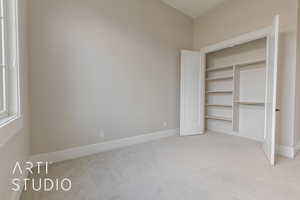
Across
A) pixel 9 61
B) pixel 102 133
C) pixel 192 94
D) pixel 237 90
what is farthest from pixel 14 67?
pixel 237 90

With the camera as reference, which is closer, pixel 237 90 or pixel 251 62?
pixel 251 62

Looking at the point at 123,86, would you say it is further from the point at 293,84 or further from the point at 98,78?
the point at 293,84

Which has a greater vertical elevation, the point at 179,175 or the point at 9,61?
the point at 9,61

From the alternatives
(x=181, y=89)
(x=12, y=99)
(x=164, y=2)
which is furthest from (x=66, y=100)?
(x=164, y=2)

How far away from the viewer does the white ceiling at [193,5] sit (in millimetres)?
3627

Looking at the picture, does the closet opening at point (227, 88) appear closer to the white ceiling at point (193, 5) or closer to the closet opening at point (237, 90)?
the closet opening at point (237, 90)

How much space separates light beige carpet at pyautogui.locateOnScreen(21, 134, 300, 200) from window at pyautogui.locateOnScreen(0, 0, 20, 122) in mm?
983

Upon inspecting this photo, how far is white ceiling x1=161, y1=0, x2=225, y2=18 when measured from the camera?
3627mm

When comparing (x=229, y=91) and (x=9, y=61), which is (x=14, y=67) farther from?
(x=229, y=91)

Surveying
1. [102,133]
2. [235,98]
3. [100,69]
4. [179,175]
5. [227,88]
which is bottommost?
[179,175]

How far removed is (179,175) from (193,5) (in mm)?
3834

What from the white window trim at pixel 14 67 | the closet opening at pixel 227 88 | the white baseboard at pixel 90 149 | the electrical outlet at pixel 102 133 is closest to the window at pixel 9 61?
the white window trim at pixel 14 67

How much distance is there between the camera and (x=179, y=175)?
6.57 ft

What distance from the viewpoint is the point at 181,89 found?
3889 millimetres
